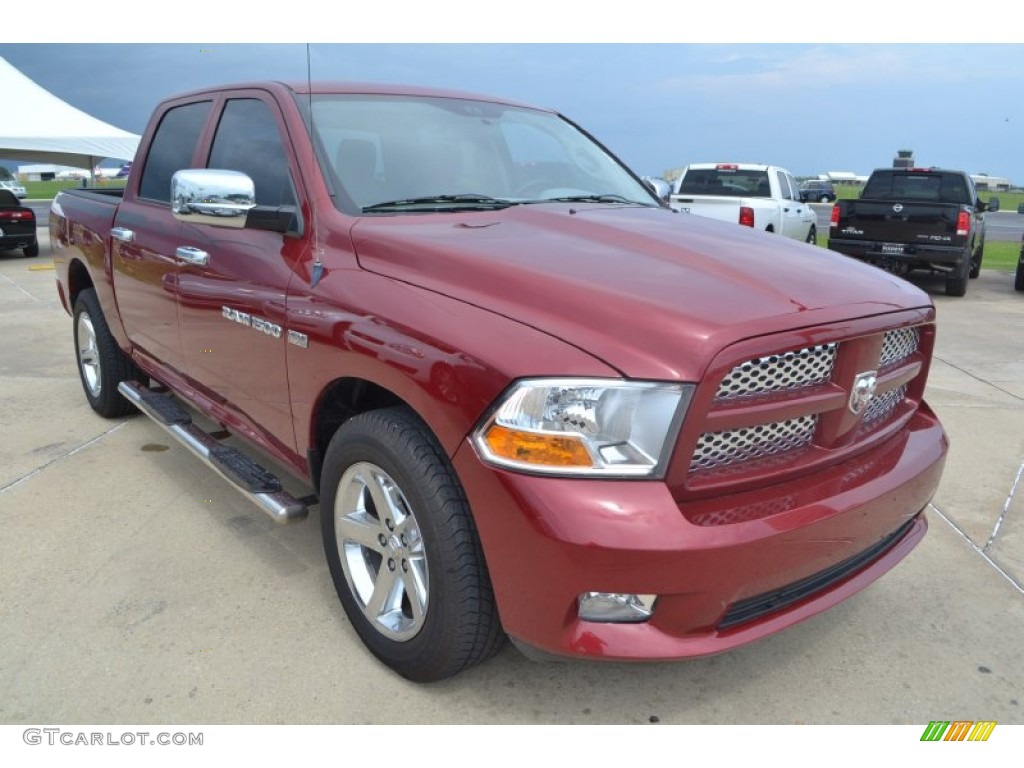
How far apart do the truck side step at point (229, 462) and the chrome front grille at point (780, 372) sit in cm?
158

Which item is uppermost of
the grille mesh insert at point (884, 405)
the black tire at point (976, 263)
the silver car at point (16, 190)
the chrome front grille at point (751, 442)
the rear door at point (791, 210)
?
the chrome front grille at point (751, 442)

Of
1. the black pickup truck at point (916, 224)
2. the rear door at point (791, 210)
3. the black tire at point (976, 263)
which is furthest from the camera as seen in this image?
the black tire at point (976, 263)

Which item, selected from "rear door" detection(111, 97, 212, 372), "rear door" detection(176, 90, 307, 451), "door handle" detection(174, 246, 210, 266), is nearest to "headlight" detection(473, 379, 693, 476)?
"rear door" detection(176, 90, 307, 451)

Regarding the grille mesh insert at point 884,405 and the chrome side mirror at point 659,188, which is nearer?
the grille mesh insert at point 884,405

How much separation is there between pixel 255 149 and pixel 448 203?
0.87 m

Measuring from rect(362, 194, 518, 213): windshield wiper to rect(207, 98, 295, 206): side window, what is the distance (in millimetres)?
341

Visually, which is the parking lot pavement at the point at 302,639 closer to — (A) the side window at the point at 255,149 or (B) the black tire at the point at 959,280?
(A) the side window at the point at 255,149

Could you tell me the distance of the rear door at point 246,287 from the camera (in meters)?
2.87

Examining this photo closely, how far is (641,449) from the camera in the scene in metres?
1.96

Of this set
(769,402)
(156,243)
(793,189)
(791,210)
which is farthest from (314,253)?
(793,189)

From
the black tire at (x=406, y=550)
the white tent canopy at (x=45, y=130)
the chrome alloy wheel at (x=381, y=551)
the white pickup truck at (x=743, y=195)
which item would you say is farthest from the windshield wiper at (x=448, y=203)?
the white tent canopy at (x=45, y=130)

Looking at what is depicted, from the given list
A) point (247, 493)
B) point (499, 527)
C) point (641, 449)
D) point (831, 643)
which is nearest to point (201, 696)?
point (247, 493)

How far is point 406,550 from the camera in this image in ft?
7.79

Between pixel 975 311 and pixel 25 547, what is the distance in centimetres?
1055
